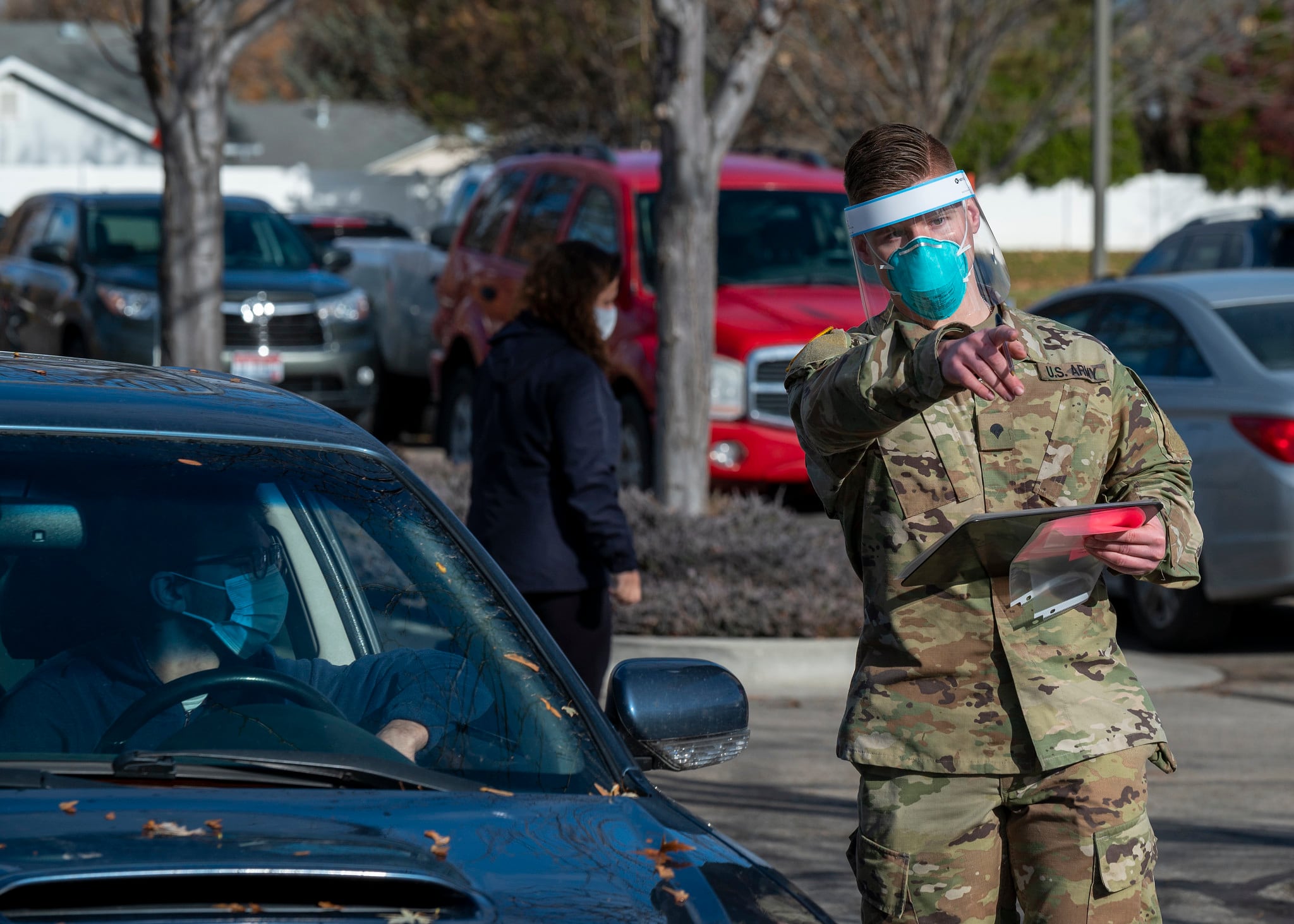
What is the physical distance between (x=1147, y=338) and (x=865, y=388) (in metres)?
6.27

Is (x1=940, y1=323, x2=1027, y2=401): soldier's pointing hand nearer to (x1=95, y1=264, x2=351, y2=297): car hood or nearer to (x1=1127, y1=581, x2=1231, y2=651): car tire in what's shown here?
(x1=1127, y1=581, x2=1231, y2=651): car tire

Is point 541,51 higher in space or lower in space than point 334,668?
higher

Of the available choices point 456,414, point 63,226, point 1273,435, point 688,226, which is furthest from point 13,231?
point 1273,435

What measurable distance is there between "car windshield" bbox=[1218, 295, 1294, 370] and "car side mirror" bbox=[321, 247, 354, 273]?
7636 mm

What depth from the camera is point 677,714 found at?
2953 mm

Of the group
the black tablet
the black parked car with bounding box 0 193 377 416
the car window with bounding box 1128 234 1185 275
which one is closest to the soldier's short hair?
the black tablet

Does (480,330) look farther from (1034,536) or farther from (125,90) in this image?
(125,90)

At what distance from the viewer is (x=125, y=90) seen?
151ft

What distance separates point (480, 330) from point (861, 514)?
26.7 feet

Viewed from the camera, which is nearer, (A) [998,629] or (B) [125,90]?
(A) [998,629]

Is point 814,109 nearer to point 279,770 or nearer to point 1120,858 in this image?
point 1120,858

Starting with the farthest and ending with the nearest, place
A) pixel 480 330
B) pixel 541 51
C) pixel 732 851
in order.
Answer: pixel 541 51, pixel 480 330, pixel 732 851

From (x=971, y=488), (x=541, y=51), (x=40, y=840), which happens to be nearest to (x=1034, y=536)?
(x=971, y=488)

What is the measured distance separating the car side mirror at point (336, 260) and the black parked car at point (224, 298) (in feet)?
0.03
